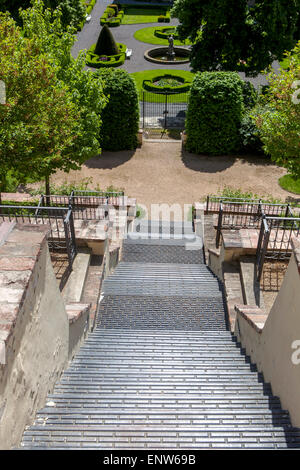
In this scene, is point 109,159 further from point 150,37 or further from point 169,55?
point 150,37

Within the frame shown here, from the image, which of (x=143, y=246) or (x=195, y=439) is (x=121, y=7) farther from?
(x=195, y=439)

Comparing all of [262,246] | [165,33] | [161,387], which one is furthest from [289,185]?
[165,33]

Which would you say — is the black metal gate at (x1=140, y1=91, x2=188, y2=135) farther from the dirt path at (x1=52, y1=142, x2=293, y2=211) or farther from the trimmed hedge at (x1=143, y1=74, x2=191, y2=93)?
the dirt path at (x1=52, y1=142, x2=293, y2=211)

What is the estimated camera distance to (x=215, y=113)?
19.0 meters

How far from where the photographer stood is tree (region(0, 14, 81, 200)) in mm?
10727

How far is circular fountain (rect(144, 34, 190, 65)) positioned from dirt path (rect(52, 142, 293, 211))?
16.2 metres

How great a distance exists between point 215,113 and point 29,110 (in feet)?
34.2

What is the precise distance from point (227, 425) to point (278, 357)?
127 centimetres

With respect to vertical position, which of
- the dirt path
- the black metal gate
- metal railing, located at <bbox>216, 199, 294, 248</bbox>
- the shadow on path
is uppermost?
metal railing, located at <bbox>216, 199, 294, 248</bbox>

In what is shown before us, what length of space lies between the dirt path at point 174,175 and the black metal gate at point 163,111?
11.5 ft

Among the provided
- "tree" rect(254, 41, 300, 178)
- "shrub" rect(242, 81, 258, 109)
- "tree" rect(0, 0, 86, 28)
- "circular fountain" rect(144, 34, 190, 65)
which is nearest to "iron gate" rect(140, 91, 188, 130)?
"shrub" rect(242, 81, 258, 109)

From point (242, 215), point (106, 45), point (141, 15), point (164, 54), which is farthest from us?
point (141, 15)

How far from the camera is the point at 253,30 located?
2144cm
